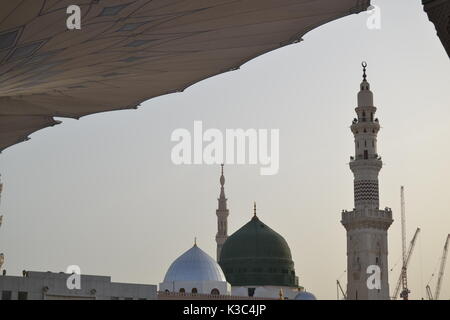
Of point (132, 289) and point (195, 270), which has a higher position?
point (195, 270)

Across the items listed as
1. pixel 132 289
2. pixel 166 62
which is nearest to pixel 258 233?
pixel 132 289

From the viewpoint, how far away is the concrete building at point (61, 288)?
45.0 metres

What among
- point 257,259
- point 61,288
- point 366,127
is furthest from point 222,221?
point 61,288

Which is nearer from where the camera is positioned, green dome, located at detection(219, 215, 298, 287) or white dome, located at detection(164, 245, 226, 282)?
white dome, located at detection(164, 245, 226, 282)

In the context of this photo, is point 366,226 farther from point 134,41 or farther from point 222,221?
point 134,41

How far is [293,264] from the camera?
292 feet

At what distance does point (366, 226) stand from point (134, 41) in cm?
5499

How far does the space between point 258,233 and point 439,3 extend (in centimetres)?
8056

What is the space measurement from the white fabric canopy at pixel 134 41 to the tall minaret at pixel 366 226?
A: 160ft

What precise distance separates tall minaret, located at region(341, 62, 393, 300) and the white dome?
12837mm

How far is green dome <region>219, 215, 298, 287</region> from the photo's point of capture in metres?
86.4

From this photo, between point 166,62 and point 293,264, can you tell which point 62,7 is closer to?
point 166,62

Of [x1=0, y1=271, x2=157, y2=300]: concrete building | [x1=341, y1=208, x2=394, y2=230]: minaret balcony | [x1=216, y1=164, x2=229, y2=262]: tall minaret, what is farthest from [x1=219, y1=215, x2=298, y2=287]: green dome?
[x1=0, y1=271, x2=157, y2=300]: concrete building

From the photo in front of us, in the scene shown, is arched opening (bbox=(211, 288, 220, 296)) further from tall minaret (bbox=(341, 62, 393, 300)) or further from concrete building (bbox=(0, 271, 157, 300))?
concrete building (bbox=(0, 271, 157, 300))
